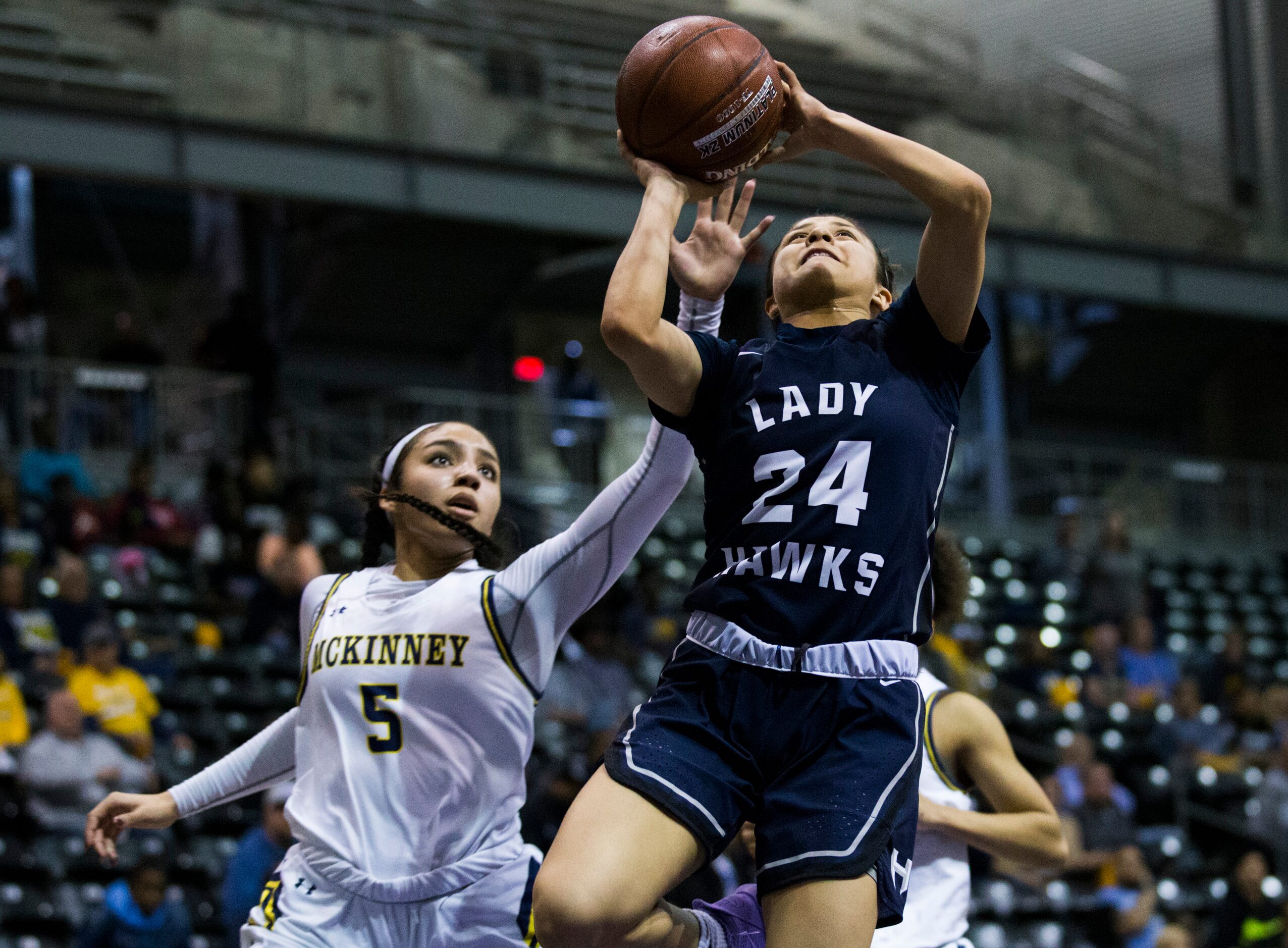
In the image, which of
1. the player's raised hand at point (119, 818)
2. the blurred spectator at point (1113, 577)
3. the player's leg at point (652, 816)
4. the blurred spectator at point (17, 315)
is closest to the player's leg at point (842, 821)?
the player's leg at point (652, 816)

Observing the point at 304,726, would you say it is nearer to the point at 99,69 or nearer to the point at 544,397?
the point at 99,69

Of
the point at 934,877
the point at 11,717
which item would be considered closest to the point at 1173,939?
the point at 934,877

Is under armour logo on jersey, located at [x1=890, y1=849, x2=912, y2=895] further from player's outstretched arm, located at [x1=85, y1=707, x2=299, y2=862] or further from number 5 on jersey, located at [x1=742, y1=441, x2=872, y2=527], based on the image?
player's outstretched arm, located at [x1=85, y1=707, x2=299, y2=862]

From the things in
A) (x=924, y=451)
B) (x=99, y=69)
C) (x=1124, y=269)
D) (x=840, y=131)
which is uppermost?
(x=99, y=69)

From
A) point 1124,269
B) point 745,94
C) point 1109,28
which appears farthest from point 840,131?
point 1109,28

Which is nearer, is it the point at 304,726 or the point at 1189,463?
the point at 304,726

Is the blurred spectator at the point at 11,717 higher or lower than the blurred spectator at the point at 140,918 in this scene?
higher

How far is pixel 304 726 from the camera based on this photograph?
368 cm

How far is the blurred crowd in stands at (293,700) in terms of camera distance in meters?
8.23

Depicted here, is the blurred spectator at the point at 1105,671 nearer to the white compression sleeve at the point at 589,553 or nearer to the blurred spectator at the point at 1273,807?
the blurred spectator at the point at 1273,807

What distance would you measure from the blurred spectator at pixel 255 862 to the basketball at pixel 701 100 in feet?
14.6

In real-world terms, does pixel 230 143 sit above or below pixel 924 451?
above

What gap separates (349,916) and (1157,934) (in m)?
7.34

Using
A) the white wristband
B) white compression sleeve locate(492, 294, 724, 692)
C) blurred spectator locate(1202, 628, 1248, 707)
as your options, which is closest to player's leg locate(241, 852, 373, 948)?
white compression sleeve locate(492, 294, 724, 692)
